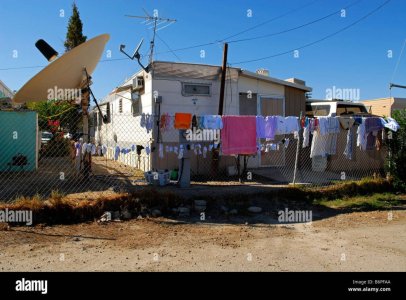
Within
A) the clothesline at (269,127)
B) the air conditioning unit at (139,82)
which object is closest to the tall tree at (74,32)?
the air conditioning unit at (139,82)

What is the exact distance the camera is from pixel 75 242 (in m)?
5.35

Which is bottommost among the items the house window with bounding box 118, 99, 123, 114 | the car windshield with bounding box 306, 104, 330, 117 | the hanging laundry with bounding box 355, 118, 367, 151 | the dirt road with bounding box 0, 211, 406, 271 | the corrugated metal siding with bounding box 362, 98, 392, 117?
the dirt road with bounding box 0, 211, 406, 271

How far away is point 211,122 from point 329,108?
22.1ft

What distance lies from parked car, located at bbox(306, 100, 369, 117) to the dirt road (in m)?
7.01

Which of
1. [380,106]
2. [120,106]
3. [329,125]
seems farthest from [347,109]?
[380,106]

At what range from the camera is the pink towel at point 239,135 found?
28.9 feet

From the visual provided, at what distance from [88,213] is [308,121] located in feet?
19.5

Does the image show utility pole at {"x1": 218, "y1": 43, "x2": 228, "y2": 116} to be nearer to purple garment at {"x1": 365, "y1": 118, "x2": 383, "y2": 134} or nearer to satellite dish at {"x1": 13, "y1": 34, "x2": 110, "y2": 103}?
satellite dish at {"x1": 13, "y1": 34, "x2": 110, "y2": 103}

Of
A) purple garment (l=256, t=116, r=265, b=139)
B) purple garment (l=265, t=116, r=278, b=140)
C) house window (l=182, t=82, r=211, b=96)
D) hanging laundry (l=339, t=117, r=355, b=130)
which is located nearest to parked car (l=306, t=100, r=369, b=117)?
hanging laundry (l=339, t=117, r=355, b=130)

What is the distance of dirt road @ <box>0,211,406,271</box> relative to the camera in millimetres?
4473

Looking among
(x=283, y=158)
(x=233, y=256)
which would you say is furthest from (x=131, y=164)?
(x=233, y=256)

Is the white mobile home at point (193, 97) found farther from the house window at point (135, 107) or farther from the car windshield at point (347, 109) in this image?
the car windshield at point (347, 109)

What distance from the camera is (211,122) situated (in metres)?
8.38

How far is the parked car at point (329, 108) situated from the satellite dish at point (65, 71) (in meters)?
8.34
